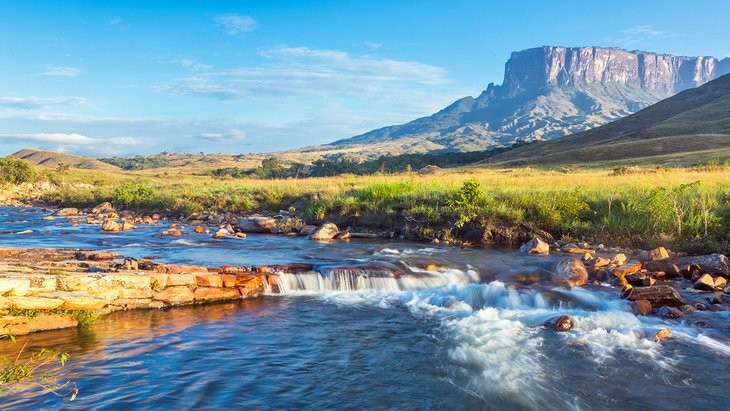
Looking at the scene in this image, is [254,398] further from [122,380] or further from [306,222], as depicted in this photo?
[306,222]

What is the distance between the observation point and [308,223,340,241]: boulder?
1714 cm

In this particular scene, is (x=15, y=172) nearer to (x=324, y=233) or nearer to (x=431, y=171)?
(x=431, y=171)

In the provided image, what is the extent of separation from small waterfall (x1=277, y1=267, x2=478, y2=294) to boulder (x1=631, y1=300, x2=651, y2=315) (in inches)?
135

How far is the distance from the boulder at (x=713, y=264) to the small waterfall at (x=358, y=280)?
16.2 feet

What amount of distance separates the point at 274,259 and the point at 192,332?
17.1 feet

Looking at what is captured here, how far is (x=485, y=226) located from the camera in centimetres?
1602

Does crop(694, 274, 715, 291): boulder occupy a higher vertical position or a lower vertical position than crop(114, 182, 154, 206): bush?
lower

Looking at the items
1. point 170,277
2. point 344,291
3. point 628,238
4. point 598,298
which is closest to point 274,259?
point 344,291

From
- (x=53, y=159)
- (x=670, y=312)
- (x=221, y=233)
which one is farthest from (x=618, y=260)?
(x=53, y=159)

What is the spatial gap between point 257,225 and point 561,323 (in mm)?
13476

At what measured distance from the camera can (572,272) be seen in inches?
428

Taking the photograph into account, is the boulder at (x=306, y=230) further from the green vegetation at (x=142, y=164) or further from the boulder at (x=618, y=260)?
the green vegetation at (x=142, y=164)

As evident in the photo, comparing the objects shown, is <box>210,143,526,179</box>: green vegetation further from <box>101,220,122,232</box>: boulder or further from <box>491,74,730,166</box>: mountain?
<box>101,220,122,232</box>: boulder

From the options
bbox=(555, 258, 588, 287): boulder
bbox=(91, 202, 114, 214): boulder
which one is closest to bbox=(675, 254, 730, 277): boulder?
bbox=(555, 258, 588, 287): boulder
